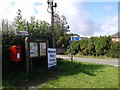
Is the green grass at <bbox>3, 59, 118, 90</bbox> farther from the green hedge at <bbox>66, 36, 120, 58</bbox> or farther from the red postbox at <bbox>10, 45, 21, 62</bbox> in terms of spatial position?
the green hedge at <bbox>66, 36, 120, 58</bbox>

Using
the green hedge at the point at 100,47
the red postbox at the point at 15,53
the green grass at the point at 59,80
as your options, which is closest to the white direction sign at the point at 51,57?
the green grass at the point at 59,80

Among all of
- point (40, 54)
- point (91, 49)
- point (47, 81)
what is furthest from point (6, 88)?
point (91, 49)

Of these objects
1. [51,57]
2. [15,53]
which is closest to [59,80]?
[15,53]

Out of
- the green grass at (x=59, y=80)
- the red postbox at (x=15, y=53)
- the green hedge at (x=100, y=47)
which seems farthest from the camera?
the green hedge at (x=100, y=47)

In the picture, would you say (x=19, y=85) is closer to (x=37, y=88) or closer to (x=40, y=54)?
(x=37, y=88)

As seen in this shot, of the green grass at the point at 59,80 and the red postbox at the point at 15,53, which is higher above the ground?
the red postbox at the point at 15,53

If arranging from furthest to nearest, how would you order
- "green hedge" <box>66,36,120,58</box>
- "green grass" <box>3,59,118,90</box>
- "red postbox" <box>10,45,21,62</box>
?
"green hedge" <box>66,36,120,58</box> → "red postbox" <box>10,45,21,62</box> → "green grass" <box>3,59,118,90</box>

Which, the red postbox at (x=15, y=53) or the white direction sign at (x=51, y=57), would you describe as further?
the white direction sign at (x=51, y=57)

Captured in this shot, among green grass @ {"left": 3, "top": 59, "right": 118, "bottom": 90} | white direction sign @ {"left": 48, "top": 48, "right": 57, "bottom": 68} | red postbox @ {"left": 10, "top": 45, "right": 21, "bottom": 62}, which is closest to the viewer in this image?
green grass @ {"left": 3, "top": 59, "right": 118, "bottom": 90}

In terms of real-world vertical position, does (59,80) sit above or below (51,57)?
below

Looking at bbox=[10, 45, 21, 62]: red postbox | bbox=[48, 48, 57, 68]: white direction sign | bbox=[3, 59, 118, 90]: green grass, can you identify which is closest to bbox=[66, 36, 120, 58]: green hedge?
bbox=[48, 48, 57, 68]: white direction sign

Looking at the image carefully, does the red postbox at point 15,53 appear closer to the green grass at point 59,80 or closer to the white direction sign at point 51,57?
the green grass at point 59,80

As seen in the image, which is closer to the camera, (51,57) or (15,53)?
(15,53)

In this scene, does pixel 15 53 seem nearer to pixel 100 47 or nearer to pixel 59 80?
pixel 59 80
